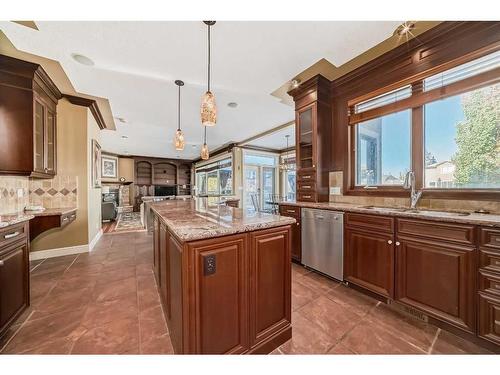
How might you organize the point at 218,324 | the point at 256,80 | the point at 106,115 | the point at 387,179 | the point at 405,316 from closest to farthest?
the point at 218,324
the point at 405,316
the point at 387,179
the point at 256,80
the point at 106,115

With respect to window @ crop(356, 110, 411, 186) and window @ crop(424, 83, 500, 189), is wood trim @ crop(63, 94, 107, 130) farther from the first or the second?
window @ crop(424, 83, 500, 189)

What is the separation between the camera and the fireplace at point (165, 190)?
10469mm

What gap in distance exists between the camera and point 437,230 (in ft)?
5.08

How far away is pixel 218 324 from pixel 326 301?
4.31 feet

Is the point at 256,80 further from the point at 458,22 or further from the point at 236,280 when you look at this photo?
the point at 236,280

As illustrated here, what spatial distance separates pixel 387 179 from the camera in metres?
2.50

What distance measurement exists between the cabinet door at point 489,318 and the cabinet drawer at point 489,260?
194 millimetres

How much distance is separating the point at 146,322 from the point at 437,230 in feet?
8.16

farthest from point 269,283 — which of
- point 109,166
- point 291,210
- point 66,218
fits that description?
point 109,166

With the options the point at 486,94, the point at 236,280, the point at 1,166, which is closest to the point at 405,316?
the point at 236,280

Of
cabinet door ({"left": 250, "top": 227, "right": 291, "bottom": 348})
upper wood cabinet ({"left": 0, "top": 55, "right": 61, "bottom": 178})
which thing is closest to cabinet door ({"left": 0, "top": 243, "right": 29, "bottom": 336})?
upper wood cabinet ({"left": 0, "top": 55, "right": 61, "bottom": 178})

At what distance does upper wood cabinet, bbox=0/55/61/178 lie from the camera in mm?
2328

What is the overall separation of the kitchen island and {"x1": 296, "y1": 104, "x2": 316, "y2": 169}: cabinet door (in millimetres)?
1970

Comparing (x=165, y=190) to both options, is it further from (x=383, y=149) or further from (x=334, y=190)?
(x=383, y=149)
